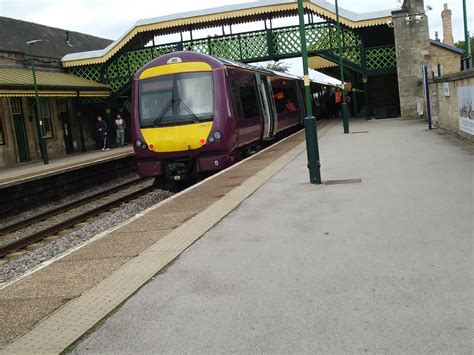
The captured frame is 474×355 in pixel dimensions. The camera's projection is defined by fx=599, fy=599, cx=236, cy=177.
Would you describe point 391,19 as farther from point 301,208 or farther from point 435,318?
point 435,318

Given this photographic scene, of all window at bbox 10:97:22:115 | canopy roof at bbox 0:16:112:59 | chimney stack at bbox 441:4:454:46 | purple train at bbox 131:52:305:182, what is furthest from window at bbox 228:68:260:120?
chimney stack at bbox 441:4:454:46

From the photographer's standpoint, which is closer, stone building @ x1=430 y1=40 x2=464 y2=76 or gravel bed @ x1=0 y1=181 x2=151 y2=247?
gravel bed @ x1=0 y1=181 x2=151 y2=247

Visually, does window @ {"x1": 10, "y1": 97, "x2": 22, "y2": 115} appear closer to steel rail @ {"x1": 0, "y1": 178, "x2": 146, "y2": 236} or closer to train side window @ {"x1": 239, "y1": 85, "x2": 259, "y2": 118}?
steel rail @ {"x1": 0, "y1": 178, "x2": 146, "y2": 236}

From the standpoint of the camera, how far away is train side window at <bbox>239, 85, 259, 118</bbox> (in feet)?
48.9

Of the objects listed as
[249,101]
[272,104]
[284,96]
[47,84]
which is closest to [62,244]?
[249,101]

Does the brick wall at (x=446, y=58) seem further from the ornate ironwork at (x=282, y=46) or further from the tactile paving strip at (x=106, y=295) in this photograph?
the tactile paving strip at (x=106, y=295)

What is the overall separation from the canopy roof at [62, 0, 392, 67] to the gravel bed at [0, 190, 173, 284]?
15.9 m

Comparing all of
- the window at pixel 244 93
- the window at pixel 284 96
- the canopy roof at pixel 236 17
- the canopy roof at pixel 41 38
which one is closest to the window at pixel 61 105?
the canopy roof at pixel 41 38

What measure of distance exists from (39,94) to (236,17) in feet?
32.7

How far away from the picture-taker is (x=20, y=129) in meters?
26.4

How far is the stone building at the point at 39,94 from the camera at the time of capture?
24939 millimetres

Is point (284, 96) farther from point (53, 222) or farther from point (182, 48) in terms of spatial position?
point (53, 222)

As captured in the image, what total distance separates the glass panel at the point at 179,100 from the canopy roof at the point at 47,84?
33.7 feet

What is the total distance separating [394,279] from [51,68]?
91.7 feet
